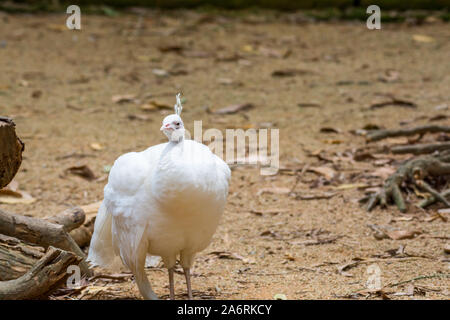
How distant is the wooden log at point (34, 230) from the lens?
355cm

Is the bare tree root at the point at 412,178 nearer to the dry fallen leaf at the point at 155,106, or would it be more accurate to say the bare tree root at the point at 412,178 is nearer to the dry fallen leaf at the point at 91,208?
the dry fallen leaf at the point at 91,208

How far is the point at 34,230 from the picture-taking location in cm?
361

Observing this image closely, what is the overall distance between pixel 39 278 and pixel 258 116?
→ 4.23 metres

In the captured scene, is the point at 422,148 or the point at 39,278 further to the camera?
the point at 422,148

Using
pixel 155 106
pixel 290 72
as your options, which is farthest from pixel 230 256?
pixel 290 72

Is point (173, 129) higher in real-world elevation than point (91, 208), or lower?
higher

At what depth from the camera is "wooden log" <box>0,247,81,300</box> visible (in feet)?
9.87

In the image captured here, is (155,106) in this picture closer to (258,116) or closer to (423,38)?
(258,116)

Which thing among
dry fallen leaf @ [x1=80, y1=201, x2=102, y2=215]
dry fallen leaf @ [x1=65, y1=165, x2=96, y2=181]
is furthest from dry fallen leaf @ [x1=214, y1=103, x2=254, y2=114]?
dry fallen leaf @ [x1=80, y1=201, x2=102, y2=215]

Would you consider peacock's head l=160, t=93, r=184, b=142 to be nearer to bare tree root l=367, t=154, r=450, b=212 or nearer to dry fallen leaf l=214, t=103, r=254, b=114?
bare tree root l=367, t=154, r=450, b=212

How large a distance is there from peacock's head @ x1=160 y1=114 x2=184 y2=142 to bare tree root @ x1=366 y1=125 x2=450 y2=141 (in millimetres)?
3178

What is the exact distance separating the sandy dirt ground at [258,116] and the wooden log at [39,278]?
498 mm

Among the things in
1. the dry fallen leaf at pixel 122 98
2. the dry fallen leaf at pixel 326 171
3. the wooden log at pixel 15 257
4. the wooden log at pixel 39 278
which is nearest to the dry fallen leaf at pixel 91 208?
the wooden log at pixel 15 257

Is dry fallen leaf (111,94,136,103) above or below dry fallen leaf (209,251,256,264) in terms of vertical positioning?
above
